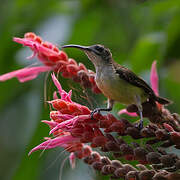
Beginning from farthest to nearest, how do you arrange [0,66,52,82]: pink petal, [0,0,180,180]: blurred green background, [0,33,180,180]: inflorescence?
[0,0,180,180]: blurred green background → [0,66,52,82]: pink petal → [0,33,180,180]: inflorescence

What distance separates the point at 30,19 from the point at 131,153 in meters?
2.47

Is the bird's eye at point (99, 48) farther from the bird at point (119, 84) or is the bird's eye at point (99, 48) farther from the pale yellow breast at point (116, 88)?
the pale yellow breast at point (116, 88)

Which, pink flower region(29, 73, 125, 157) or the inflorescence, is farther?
pink flower region(29, 73, 125, 157)

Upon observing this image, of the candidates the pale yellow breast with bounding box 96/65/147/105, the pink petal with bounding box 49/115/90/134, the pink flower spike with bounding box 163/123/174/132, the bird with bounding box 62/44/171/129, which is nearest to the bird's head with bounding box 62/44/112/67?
the bird with bounding box 62/44/171/129

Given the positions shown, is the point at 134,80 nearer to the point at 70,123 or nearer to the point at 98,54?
the point at 98,54

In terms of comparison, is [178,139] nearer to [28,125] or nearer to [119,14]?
[28,125]

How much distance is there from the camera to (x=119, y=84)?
7.63 ft

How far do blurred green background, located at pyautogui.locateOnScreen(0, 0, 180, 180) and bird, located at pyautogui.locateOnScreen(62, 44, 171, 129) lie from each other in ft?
2.55

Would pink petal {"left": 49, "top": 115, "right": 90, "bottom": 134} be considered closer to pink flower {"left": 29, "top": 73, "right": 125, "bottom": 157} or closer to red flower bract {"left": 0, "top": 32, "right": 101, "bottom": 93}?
pink flower {"left": 29, "top": 73, "right": 125, "bottom": 157}

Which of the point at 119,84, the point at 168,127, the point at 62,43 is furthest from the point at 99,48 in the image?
the point at 62,43

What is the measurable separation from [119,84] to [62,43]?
1410 millimetres

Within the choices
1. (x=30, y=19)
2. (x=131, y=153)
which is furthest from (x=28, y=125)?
(x=131, y=153)

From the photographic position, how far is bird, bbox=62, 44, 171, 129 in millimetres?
2303

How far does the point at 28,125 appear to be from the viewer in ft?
11.6
